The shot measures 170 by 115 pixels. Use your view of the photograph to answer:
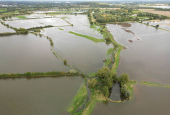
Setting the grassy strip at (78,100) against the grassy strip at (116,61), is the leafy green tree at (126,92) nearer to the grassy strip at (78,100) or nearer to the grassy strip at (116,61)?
the grassy strip at (116,61)

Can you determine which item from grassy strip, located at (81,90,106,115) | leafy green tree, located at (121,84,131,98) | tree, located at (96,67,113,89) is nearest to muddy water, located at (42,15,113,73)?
tree, located at (96,67,113,89)

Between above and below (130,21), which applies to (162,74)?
below

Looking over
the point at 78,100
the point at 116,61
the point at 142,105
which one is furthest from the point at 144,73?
the point at 78,100

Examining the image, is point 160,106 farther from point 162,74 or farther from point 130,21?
point 130,21

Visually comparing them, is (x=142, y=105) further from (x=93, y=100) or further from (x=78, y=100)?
(x=78, y=100)

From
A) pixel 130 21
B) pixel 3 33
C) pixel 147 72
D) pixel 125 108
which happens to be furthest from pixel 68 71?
pixel 130 21

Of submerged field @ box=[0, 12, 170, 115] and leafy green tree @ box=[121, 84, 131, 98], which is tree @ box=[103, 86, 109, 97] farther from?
leafy green tree @ box=[121, 84, 131, 98]

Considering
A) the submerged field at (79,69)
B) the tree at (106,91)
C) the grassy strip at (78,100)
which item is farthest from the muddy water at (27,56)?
the tree at (106,91)
